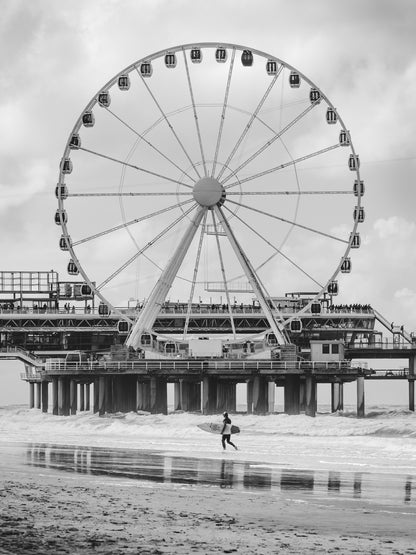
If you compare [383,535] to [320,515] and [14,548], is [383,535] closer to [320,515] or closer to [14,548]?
[320,515]

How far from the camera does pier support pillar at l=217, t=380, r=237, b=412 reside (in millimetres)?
95719

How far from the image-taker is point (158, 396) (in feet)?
275

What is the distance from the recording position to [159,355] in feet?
280

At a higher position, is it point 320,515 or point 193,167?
point 193,167

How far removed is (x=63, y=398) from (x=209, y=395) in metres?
12.4

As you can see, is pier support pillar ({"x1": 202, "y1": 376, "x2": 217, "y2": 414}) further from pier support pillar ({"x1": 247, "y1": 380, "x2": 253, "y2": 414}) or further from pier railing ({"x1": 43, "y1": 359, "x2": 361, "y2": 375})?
pier support pillar ({"x1": 247, "y1": 380, "x2": 253, "y2": 414})

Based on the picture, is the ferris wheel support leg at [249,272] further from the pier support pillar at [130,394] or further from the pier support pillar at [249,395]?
the pier support pillar at [130,394]

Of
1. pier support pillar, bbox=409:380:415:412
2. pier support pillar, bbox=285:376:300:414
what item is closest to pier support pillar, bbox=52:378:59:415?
pier support pillar, bbox=285:376:300:414

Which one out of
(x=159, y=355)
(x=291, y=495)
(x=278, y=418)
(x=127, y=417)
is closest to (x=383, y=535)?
(x=291, y=495)

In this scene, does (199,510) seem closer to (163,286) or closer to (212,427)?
(212,427)

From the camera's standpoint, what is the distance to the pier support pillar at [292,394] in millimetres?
79312

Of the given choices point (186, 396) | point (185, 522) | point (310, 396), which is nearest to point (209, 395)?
point (310, 396)

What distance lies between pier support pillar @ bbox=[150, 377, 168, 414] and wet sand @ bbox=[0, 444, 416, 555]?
46130 millimetres

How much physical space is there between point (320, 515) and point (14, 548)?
753 centimetres
